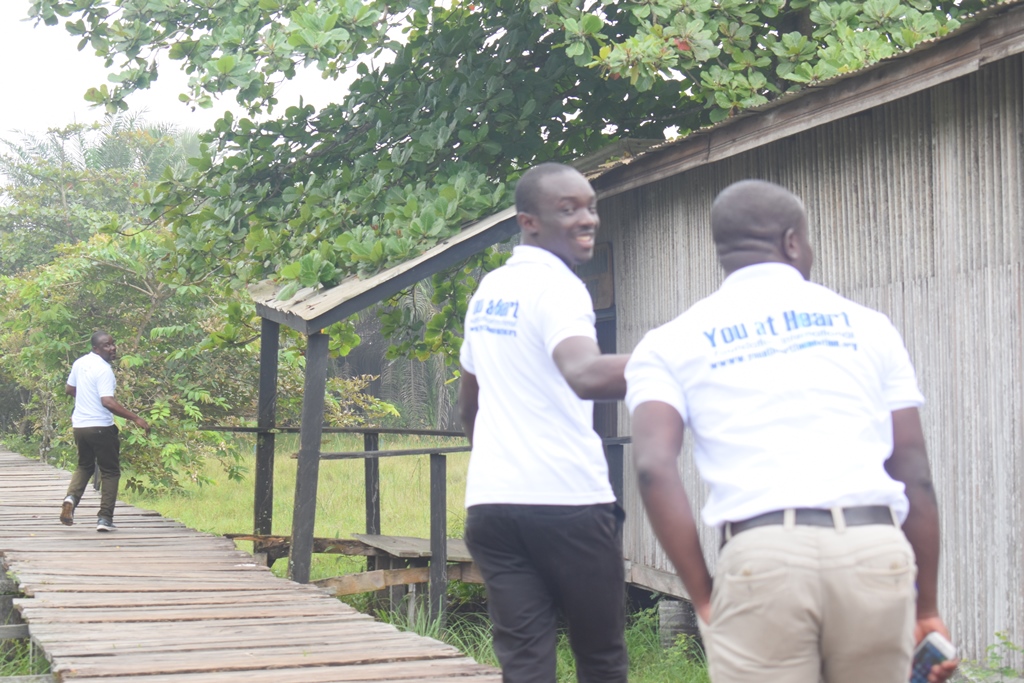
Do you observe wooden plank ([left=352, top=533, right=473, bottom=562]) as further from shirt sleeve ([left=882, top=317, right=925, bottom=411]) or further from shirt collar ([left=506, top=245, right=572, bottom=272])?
shirt sleeve ([left=882, top=317, right=925, bottom=411])

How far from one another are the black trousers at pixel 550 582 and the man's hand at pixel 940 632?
93 centimetres

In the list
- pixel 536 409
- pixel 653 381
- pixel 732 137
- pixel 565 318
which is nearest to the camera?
pixel 653 381

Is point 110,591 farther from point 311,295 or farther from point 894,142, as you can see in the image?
point 894,142

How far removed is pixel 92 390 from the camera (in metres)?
9.81

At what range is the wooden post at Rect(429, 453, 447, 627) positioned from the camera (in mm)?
8508

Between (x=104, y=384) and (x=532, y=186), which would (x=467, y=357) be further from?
(x=104, y=384)

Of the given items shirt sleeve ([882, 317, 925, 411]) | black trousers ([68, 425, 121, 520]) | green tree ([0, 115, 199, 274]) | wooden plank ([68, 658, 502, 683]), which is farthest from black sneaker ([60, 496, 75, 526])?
green tree ([0, 115, 199, 274])

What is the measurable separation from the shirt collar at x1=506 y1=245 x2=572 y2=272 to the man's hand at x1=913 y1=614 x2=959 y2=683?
4.34 ft

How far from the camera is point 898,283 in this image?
20.7ft

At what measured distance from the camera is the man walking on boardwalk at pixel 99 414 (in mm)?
9773

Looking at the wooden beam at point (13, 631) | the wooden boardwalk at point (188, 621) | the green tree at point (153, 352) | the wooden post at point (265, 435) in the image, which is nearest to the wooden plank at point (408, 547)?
the wooden post at point (265, 435)

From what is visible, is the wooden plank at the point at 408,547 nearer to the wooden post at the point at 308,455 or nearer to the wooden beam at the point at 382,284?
the wooden post at the point at 308,455

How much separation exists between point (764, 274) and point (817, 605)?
69 cm

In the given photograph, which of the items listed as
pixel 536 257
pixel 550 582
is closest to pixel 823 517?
pixel 550 582
